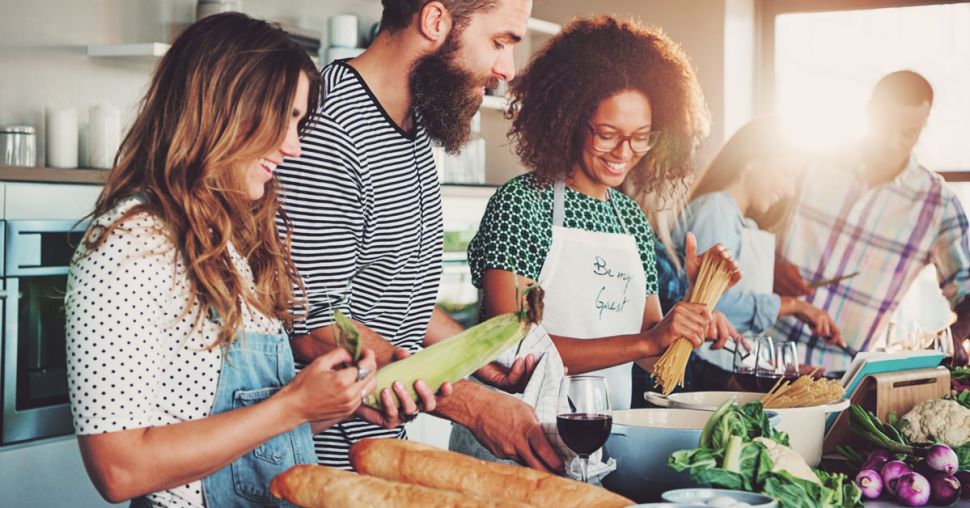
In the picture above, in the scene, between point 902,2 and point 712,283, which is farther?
point 902,2

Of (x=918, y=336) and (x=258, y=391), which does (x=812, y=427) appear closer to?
(x=258, y=391)

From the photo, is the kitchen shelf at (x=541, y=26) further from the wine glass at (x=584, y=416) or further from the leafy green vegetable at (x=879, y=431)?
the wine glass at (x=584, y=416)

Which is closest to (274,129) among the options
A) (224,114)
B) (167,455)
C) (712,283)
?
(224,114)

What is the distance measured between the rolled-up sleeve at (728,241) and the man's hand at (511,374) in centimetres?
173

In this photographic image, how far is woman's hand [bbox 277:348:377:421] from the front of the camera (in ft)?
4.29

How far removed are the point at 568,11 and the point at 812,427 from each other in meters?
4.26

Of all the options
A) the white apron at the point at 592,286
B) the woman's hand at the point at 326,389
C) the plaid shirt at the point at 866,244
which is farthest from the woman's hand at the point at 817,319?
the woman's hand at the point at 326,389

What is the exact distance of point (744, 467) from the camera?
4.27ft

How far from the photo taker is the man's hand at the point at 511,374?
1.84 metres

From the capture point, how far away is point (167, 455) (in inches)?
50.5

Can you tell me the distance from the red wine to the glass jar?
2383 millimetres

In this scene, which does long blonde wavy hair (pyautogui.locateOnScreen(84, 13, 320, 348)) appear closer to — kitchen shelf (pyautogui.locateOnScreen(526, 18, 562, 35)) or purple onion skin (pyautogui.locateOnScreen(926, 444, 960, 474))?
purple onion skin (pyautogui.locateOnScreen(926, 444, 960, 474))

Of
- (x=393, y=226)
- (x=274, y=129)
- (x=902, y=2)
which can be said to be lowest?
(x=393, y=226)

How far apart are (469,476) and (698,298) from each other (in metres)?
1.18
